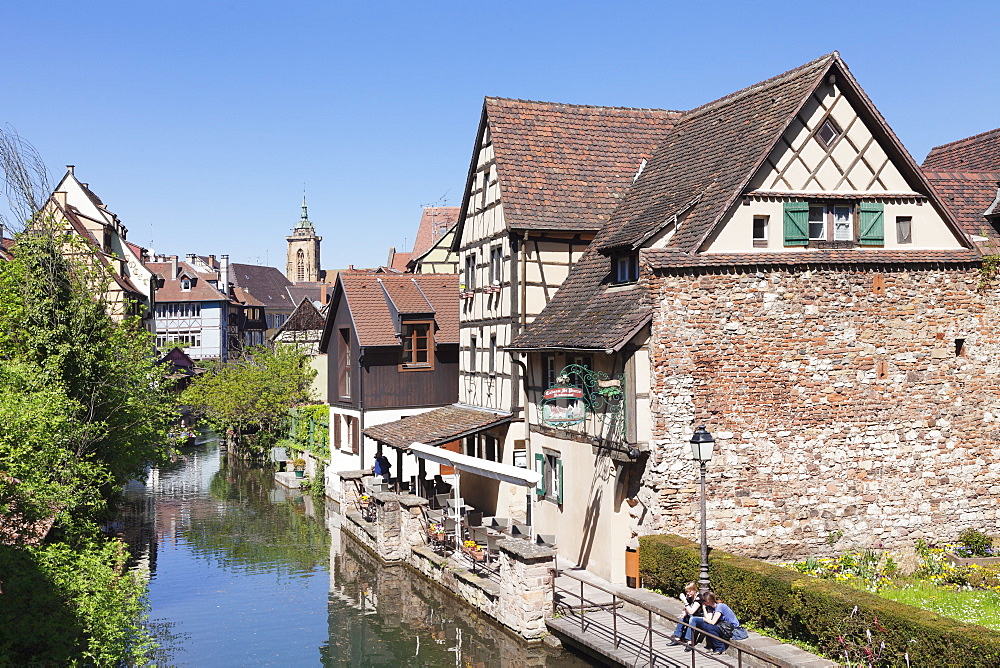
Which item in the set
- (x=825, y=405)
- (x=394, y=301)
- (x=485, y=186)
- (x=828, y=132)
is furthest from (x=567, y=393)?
(x=394, y=301)

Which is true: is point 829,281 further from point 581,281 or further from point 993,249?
point 581,281

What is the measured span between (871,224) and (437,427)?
43.1ft

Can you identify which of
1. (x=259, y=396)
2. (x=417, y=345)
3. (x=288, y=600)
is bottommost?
(x=288, y=600)

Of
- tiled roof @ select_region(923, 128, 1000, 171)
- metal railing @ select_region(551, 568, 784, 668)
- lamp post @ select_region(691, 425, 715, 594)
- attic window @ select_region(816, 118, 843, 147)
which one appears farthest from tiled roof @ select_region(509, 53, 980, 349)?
tiled roof @ select_region(923, 128, 1000, 171)

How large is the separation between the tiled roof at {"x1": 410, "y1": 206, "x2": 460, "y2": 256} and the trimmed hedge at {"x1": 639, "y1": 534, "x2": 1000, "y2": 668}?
1727 inches

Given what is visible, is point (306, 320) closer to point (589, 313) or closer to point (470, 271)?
point (470, 271)

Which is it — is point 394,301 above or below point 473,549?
above

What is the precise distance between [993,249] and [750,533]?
8046mm

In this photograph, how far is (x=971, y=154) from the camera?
28734 millimetres

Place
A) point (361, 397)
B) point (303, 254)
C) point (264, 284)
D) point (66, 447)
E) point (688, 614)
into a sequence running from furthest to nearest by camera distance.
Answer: point (303, 254)
point (264, 284)
point (361, 397)
point (66, 447)
point (688, 614)

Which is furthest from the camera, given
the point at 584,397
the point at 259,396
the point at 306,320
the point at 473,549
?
the point at 306,320

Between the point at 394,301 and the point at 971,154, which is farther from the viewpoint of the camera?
the point at 394,301

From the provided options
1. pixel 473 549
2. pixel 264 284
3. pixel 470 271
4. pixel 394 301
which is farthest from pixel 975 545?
pixel 264 284

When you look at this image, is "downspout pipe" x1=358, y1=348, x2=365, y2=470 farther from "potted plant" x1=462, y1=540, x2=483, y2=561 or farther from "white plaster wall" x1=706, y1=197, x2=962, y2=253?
"white plaster wall" x1=706, y1=197, x2=962, y2=253
